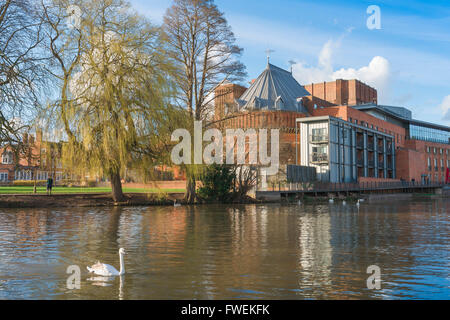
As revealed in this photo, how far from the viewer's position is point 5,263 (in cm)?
934

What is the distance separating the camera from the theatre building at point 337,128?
59.3 meters

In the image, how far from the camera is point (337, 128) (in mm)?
61938

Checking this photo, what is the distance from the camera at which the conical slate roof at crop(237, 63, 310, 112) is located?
81.2 metres

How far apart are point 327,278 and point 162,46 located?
77.9ft

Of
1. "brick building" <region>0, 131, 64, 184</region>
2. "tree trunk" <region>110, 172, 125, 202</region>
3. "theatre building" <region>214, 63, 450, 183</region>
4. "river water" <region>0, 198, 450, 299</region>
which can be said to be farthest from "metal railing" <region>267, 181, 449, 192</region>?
"river water" <region>0, 198, 450, 299</region>

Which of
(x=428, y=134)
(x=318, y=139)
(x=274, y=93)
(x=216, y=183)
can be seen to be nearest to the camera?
(x=216, y=183)

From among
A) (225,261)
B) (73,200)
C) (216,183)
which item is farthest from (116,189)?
(225,261)

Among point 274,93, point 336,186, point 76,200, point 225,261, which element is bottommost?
point 225,261

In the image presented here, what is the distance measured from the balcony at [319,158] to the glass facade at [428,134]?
2035 inches

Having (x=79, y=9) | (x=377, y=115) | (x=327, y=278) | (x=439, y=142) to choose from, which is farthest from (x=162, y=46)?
(x=439, y=142)

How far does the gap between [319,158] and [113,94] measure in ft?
129

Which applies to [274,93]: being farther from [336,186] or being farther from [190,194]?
[190,194]

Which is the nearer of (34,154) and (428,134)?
(34,154)
